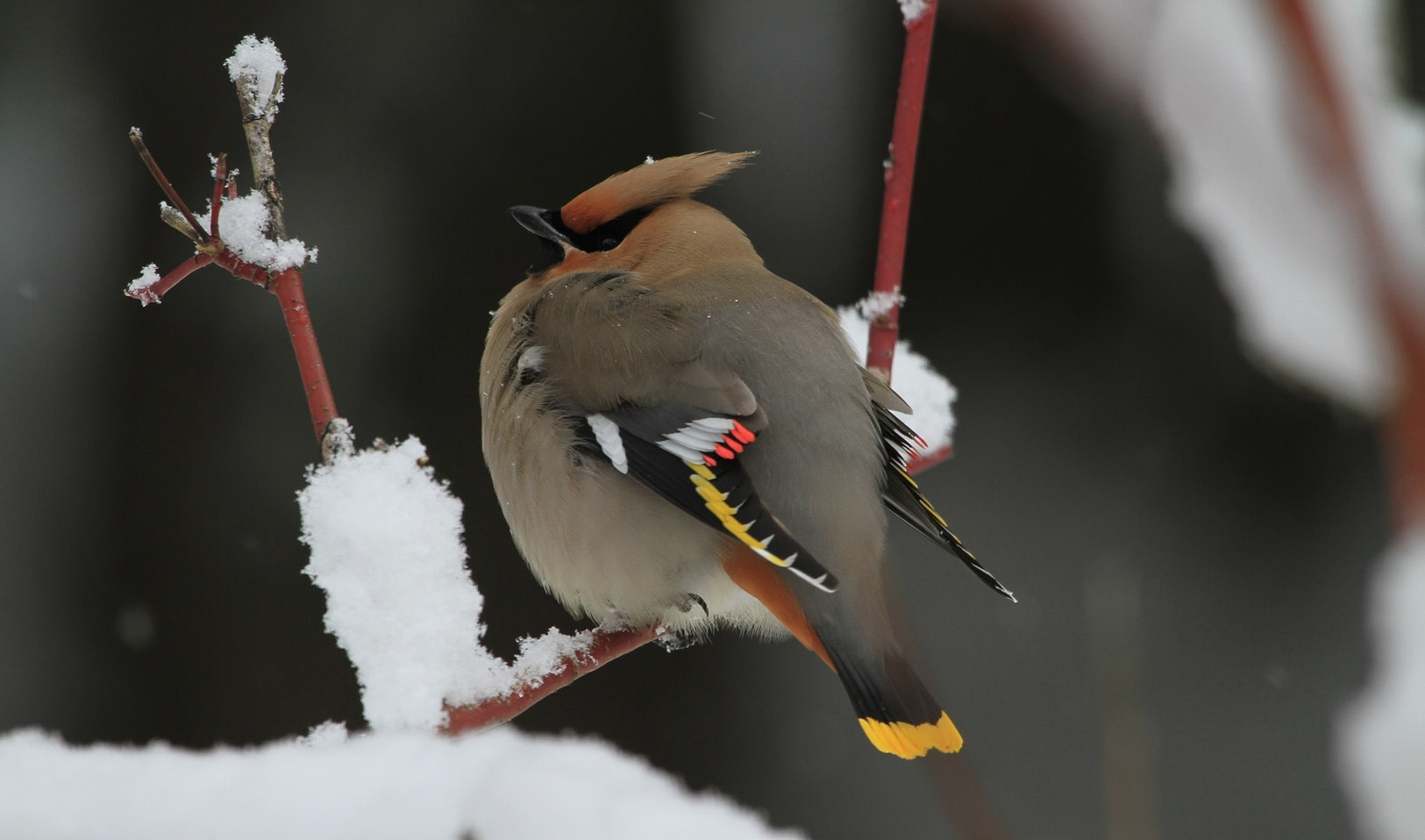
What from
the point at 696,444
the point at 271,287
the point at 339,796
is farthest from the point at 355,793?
the point at 696,444

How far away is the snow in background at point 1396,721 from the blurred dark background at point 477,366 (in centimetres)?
388

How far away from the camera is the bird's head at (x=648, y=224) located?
8.34 feet

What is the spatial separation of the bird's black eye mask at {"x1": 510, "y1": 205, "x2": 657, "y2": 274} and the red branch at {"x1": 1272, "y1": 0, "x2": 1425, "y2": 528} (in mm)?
2100

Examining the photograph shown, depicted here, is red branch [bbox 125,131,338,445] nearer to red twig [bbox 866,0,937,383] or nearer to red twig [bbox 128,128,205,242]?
red twig [bbox 128,128,205,242]

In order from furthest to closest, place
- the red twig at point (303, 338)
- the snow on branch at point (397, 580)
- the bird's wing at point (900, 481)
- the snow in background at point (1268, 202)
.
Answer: the bird's wing at point (900, 481) < the red twig at point (303, 338) < the snow on branch at point (397, 580) < the snow in background at point (1268, 202)

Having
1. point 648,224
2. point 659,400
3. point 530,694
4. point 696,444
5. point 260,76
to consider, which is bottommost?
point 530,694

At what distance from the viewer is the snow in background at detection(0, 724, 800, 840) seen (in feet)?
2.96

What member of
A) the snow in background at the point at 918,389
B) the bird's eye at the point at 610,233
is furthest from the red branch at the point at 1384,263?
the bird's eye at the point at 610,233

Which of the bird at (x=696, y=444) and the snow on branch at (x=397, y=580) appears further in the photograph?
the bird at (x=696, y=444)

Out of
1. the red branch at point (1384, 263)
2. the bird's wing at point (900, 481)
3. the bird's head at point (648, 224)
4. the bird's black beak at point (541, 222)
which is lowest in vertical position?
the red branch at point (1384, 263)

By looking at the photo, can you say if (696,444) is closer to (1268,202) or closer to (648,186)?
(648,186)

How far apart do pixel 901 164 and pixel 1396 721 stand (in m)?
1.43

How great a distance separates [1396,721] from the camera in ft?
1.70

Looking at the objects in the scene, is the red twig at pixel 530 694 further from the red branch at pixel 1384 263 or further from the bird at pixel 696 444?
the red branch at pixel 1384 263
